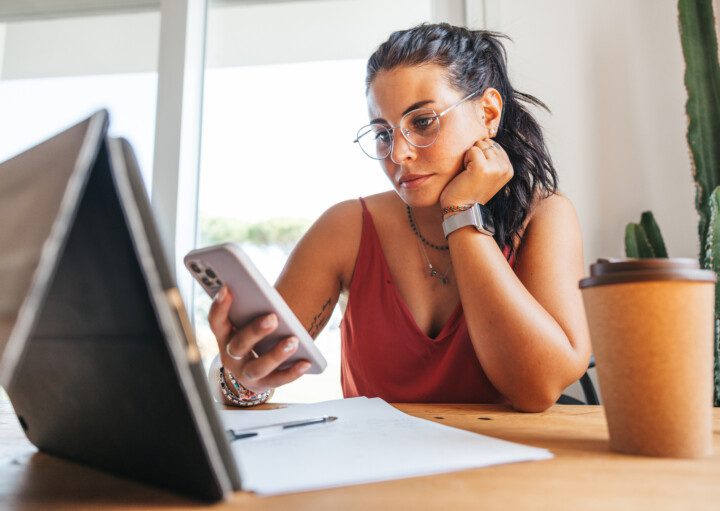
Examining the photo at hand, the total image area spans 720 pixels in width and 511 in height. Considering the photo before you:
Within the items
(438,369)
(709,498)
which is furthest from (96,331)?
(438,369)

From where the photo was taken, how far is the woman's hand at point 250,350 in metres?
0.59

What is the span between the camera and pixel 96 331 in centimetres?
34

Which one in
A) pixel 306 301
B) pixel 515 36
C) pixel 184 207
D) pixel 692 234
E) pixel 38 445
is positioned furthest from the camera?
pixel 184 207

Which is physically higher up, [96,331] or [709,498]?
[96,331]

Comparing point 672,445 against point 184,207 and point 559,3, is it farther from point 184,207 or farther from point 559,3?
point 184,207

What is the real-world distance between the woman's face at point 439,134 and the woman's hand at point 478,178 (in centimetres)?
4

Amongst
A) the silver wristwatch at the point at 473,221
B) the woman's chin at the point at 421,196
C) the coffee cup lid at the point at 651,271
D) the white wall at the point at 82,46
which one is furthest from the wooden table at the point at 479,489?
the white wall at the point at 82,46

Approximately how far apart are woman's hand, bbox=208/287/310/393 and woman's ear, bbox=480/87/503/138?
2.55ft

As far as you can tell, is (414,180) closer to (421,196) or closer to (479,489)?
(421,196)

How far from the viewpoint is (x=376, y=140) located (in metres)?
1.16

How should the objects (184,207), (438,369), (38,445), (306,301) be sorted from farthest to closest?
(184,207) < (306,301) < (438,369) < (38,445)

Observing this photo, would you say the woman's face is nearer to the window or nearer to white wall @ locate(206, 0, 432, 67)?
the window

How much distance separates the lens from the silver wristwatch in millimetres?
995

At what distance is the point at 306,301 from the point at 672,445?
3.05 feet
